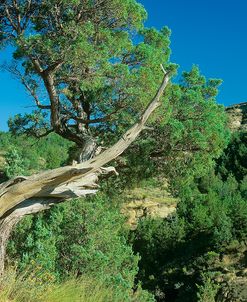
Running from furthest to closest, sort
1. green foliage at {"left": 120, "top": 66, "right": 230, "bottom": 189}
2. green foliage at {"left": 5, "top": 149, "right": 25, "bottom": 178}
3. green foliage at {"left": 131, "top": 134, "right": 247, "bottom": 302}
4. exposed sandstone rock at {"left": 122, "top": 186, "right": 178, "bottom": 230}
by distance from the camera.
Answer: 1. exposed sandstone rock at {"left": 122, "top": 186, "right": 178, "bottom": 230}
2. green foliage at {"left": 131, "top": 134, "right": 247, "bottom": 302}
3. green foliage at {"left": 5, "top": 149, "right": 25, "bottom": 178}
4. green foliage at {"left": 120, "top": 66, "right": 230, "bottom": 189}

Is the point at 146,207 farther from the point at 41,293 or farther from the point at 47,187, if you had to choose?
the point at 41,293

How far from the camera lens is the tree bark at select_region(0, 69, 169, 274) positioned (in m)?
7.37

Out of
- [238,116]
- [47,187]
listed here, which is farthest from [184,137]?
[238,116]

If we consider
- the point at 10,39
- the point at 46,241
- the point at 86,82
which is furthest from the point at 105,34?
the point at 46,241

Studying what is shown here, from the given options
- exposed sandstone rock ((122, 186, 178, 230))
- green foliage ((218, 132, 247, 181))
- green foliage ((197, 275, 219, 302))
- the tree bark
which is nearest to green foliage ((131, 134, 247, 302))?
green foliage ((197, 275, 219, 302))

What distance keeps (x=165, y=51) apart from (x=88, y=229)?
7505mm

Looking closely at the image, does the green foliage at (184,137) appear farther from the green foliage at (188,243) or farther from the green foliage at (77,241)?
the green foliage at (188,243)

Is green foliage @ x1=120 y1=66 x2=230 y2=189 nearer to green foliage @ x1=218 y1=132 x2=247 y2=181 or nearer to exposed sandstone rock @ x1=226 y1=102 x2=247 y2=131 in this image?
green foliage @ x1=218 y1=132 x2=247 y2=181

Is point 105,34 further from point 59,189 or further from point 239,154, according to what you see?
point 239,154

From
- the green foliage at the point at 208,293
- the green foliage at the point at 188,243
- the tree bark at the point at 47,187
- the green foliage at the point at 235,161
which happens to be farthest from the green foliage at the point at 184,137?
the green foliage at the point at 235,161

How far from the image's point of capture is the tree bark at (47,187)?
7.37 meters

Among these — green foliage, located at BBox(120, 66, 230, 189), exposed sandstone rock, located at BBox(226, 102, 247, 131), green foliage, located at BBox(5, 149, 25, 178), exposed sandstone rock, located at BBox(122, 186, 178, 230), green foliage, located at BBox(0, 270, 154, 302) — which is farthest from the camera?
exposed sandstone rock, located at BBox(226, 102, 247, 131)

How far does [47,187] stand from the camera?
7.64 metres

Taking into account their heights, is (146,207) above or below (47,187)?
above
